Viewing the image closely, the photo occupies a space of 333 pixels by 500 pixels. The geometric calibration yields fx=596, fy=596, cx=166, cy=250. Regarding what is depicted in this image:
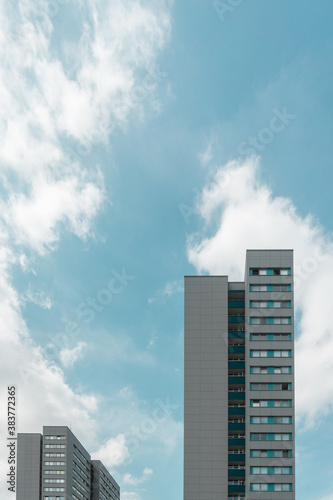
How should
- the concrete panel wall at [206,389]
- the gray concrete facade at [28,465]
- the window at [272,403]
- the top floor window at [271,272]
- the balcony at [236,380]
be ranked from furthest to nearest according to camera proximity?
1. the gray concrete facade at [28,465]
2. the top floor window at [271,272]
3. the balcony at [236,380]
4. the window at [272,403]
5. the concrete panel wall at [206,389]

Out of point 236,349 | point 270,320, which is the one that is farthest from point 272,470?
point 270,320

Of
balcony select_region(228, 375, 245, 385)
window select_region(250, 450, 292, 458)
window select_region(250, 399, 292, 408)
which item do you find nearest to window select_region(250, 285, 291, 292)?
balcony select_region(228, 375, 245, 385)

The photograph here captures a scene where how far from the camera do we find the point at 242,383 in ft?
291

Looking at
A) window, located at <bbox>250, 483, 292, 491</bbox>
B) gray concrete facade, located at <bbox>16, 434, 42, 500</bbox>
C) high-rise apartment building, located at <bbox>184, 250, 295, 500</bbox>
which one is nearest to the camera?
window, located at <bbox>250, 483, 292, 491</bbox>

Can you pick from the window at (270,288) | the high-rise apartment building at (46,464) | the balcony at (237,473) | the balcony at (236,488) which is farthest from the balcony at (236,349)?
the high-rise apartment building at (46,464)

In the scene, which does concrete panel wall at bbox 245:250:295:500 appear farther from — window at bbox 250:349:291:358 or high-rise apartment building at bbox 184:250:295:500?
window at bbox 250:349:291:358

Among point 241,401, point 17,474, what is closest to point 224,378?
point 241,401

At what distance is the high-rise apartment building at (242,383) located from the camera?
3300 inches

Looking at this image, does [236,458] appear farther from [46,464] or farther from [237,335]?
[46,464]

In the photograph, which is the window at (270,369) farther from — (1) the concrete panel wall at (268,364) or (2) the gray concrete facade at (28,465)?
(2) the gray concrete facade at (28,465)

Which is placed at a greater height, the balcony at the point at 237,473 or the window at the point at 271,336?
the window at the point at 271,336

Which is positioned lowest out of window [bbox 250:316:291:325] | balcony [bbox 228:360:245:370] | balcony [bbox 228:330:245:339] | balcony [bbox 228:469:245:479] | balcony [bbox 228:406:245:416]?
balcony [bbox 228:469:245:479]

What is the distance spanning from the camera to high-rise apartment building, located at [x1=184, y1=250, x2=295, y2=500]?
275ft

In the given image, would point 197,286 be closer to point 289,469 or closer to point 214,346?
point 214,346
